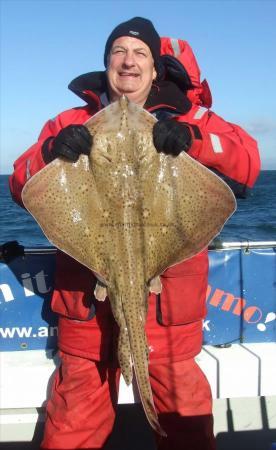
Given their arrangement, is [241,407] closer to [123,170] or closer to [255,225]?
[123,170]

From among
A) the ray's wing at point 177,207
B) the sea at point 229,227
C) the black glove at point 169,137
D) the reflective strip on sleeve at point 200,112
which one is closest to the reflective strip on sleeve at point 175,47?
the reflective strip on sleeve at point 200,112

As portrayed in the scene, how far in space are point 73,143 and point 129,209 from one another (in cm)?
48

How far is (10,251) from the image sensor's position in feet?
14.2

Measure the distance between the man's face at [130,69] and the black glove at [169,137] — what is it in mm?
796


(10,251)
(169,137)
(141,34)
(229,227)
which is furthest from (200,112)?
(229,227)

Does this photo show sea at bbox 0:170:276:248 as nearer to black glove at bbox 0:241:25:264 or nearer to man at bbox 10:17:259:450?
black glove at bbox 0:241:25:264

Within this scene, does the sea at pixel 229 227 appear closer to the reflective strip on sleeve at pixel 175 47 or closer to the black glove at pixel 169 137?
the reflective strip on sleeve at pixel 175 47

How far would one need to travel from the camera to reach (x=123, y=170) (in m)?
2.83

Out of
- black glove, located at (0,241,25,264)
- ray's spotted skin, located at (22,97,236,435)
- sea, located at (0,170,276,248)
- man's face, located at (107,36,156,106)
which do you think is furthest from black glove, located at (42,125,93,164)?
sea, located at (0,170,276,248)

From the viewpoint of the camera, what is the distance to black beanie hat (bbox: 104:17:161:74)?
366cm

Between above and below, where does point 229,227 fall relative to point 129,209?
below

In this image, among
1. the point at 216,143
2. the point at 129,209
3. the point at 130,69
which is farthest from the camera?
the point at 130,69

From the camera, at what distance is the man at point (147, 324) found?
347 cm

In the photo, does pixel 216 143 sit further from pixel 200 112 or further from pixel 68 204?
pixel 68 204
